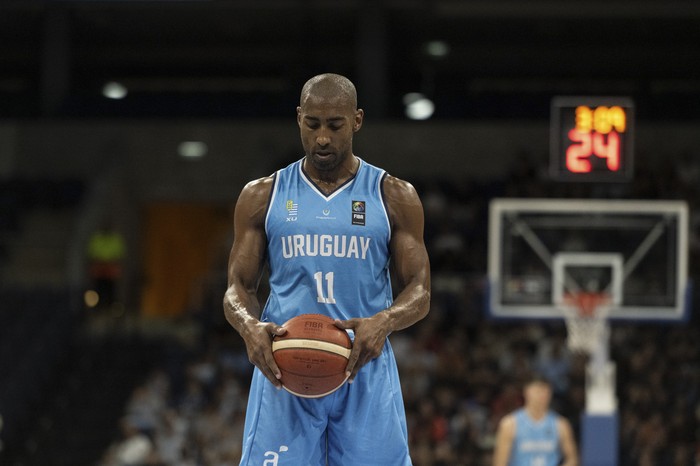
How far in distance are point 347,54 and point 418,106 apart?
2165 mm

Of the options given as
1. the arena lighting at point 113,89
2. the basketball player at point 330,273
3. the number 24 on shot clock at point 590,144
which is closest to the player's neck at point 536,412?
the number 24 on shot clock at point 590,144

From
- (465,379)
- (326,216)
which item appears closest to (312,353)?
(326,216)

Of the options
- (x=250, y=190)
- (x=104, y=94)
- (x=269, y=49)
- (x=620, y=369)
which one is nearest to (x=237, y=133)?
(x=269, y=49)

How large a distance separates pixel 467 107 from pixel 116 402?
27.1 feet

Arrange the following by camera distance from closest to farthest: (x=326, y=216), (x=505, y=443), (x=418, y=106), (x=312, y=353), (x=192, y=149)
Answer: (x=312, y=353), (x=326, y=216), (x=505, y=443), (x=192, y=149), (x=418, y=106)

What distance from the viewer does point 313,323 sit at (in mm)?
4199

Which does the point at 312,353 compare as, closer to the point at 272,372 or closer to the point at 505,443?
the point at 272,372

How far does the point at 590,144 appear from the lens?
36.7ft

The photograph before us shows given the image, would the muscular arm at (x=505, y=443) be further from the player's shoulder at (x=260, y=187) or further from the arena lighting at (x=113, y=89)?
the arena lighting at (x=113, y=89)

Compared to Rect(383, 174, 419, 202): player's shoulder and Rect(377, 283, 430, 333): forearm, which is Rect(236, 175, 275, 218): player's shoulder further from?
Rect(377, 283, 430, 333): forearm

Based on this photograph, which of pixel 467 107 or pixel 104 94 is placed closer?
pixel 467 107

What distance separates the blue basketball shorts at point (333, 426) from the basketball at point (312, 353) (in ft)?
0.80

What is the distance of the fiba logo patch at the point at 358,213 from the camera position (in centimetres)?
451

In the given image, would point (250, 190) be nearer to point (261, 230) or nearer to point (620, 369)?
point (261, 230)
